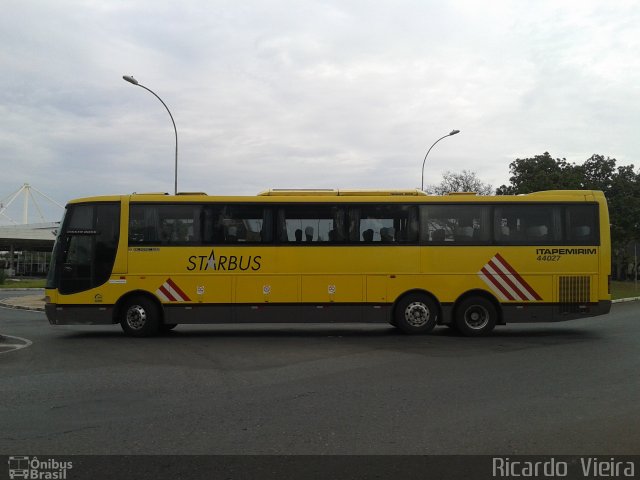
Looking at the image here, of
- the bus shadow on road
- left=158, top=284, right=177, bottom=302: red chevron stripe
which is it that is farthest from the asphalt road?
left=158, top=284, right=177, bottom=302: red chevron stripe

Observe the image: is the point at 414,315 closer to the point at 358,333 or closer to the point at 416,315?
the point at 416,315

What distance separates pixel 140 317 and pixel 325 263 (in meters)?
4.25

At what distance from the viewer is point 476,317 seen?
12398 millimetres

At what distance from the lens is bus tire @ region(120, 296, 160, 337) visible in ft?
40.3

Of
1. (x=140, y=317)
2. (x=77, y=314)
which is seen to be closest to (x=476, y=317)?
(x=140, y=317)

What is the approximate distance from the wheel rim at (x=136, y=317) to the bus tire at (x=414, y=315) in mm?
5569

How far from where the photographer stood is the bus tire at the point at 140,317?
483 inches

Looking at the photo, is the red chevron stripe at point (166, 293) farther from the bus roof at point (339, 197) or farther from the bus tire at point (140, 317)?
the bus roof at point (339, 197)

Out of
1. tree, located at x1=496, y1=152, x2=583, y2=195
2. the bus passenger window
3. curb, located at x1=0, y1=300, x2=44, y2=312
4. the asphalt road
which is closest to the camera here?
the asphalt road

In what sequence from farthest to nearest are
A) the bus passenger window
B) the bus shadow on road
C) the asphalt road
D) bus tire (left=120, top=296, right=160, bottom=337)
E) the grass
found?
1. the grass
2. the bus passenger window
3. bus tire (left=120, top=296, right=160, bottom=337)
4. the bus shadow on road
5. the asphalt road

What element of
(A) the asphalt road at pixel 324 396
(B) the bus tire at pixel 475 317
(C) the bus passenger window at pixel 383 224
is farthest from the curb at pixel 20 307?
(B) the bus tire at pixel 475 317

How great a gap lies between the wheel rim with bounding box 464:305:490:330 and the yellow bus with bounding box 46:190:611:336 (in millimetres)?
30

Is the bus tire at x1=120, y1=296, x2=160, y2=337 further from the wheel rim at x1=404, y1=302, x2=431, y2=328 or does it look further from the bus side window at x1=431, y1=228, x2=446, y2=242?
the bus side window at x1=431, y1=228, x2=446, y2=242

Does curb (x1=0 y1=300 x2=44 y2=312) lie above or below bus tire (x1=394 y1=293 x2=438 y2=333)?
below
